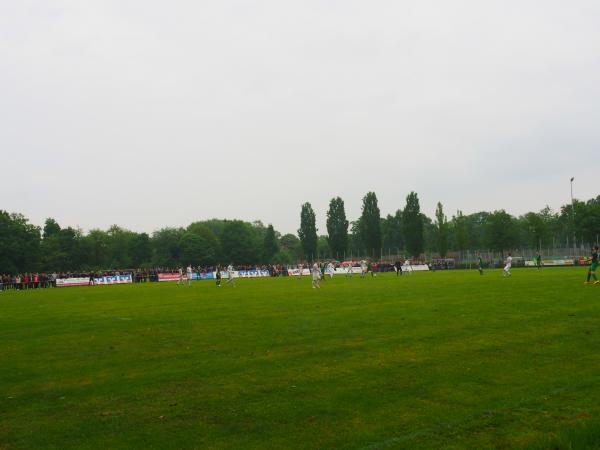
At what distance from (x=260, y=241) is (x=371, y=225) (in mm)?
49083

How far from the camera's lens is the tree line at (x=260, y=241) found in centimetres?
10675

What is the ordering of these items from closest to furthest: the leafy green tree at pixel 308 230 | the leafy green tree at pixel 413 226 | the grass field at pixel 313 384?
the grass field at pixel 313 384
the leafy green tree at pixel 413 226
the leafy green tree at pixel 308 230

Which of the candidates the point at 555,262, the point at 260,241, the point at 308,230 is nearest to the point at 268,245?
the point at 260,241

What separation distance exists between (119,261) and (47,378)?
14640 centimetres

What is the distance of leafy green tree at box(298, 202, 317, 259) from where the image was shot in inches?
5261

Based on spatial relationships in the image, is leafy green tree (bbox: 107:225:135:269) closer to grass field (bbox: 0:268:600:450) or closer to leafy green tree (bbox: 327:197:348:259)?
leafy green tree (bbox: 327:197:348:259)

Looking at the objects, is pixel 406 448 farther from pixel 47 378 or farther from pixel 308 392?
pixel 47 378

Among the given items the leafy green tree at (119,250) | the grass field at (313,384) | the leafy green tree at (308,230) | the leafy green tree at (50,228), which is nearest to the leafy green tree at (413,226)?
the leafy green tree at (308,230)

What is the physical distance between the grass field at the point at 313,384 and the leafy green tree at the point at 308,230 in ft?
379

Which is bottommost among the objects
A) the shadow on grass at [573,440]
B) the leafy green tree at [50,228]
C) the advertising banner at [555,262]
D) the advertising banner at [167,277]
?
the advertising banner at [555,262]

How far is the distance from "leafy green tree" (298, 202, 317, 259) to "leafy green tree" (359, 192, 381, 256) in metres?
14.5

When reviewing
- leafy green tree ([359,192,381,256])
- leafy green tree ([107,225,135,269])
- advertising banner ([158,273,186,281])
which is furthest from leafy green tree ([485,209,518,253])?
leafy green tree ([107,225,135,269])

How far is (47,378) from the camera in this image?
10883 millimetres

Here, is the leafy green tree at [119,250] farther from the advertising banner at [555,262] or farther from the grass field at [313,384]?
the grass field at [313,384]
